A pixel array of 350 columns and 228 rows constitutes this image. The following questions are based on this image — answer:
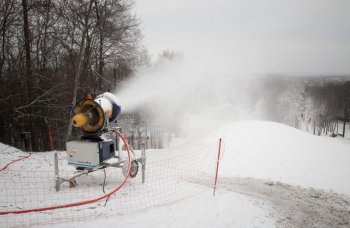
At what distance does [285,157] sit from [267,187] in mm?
4086

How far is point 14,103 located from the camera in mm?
17188

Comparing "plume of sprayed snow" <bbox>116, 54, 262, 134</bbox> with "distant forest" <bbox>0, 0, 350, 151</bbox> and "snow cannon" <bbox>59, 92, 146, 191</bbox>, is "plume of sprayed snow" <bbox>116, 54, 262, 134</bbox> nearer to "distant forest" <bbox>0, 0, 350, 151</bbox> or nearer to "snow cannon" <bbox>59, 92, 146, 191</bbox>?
"distant forest" <bbox>0, 0, 350, 151</bbox>

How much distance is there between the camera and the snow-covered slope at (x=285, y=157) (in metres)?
9.35

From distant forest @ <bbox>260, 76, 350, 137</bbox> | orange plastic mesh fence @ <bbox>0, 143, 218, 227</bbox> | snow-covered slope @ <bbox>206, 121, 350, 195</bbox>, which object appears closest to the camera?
orange plastic mesh fence @ <bbox>0, 143, 218, 227</bbox>

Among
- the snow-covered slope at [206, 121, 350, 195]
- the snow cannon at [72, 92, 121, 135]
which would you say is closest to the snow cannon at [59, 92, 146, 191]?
the snow cannon at [72, 92, 121, 135]

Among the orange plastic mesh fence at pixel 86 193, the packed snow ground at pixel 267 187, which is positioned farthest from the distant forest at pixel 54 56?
the packed snow ground at pixel 267 187

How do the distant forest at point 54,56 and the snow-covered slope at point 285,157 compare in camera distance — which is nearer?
the snow-covered slope at point 285,157

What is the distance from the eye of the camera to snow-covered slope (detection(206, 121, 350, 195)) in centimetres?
935

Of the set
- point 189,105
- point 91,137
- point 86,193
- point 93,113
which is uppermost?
point 93,113

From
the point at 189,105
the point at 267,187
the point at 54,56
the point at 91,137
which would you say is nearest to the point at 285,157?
the point at 267,187

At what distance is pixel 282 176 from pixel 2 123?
58.0ft

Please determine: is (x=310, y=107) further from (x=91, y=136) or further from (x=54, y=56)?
(x=91, y=136)

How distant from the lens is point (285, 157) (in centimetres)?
1156

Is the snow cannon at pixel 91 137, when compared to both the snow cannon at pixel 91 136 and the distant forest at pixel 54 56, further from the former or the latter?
the distant forest at pixel 54 56
